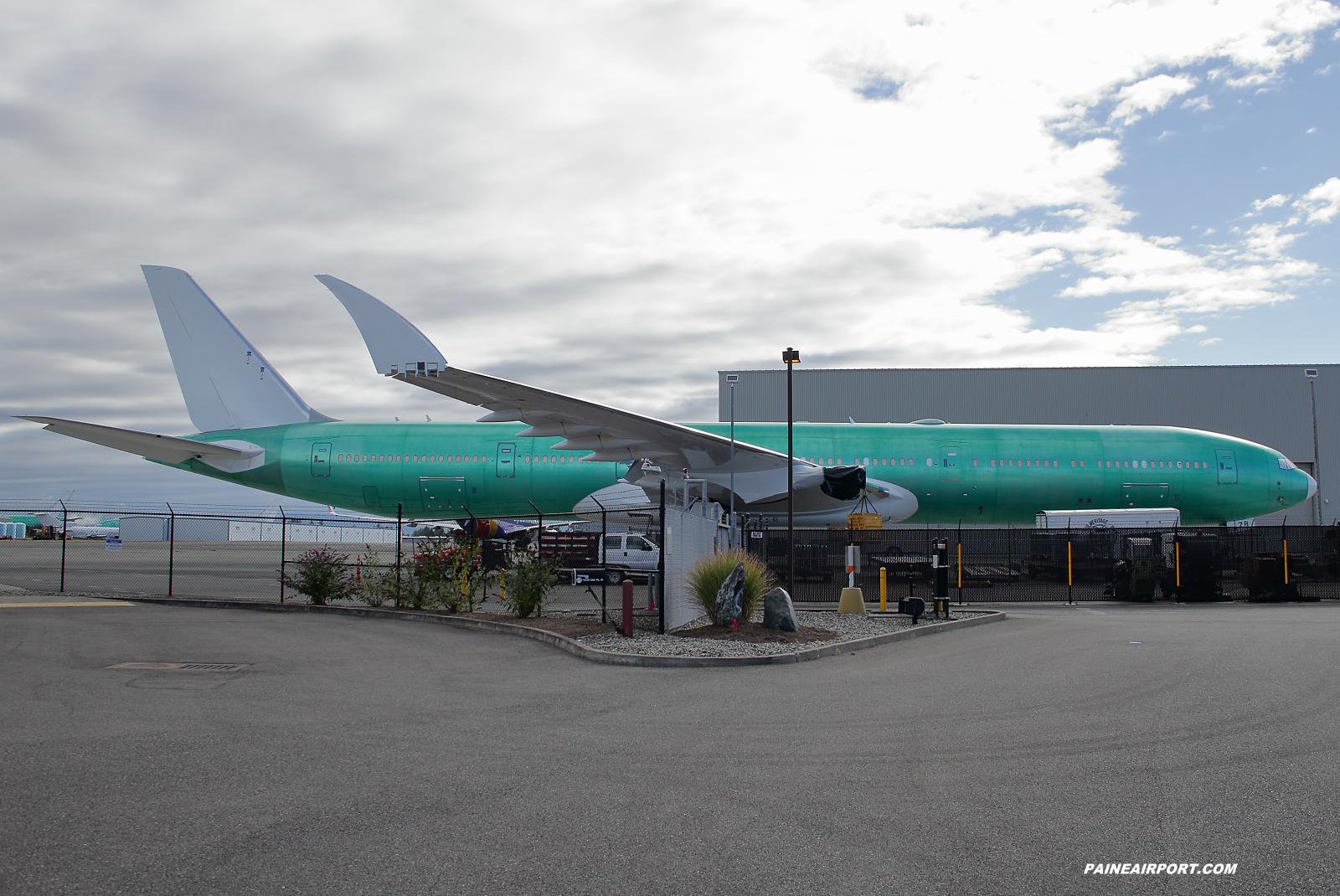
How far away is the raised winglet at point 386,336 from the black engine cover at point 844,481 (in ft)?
36.9

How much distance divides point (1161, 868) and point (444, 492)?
25.6 m

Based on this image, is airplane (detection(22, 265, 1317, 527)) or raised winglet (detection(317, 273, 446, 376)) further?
airplane (detection(22, 265, 1317, 527))

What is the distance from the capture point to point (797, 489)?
22.4 m

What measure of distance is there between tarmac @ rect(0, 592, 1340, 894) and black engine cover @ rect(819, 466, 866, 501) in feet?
36.3

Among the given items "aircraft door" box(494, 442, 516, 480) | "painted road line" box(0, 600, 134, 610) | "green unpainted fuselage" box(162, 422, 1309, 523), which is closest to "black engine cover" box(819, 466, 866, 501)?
"green unpainted fuselage" box(162, 422, 1309, 523)

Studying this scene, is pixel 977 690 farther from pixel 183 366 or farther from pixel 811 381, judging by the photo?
pixel 811 381

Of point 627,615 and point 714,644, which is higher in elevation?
point 627,615

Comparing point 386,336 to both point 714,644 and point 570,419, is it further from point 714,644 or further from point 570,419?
point 714,644

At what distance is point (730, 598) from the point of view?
44.7 feet

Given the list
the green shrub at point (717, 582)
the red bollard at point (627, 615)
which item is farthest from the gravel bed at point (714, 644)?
the green shrub at point (717, 582)

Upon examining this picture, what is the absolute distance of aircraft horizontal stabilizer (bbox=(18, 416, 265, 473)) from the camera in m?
21.8

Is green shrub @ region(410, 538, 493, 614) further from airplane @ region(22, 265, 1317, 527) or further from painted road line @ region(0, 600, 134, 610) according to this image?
airplane @ region(22, 265, 1317, 527)

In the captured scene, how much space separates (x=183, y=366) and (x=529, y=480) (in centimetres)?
1112

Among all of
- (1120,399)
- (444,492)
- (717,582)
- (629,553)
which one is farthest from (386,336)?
(1120,399)
